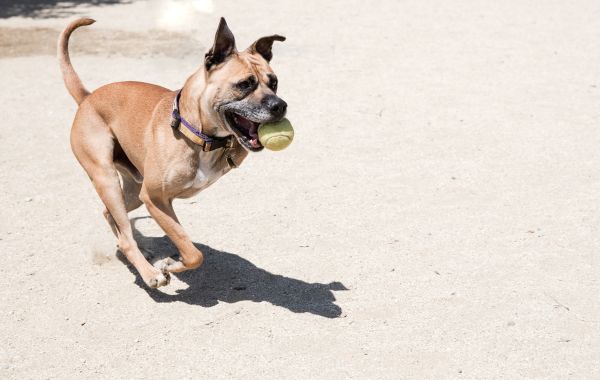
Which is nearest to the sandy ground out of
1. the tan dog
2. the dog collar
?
the tan dog

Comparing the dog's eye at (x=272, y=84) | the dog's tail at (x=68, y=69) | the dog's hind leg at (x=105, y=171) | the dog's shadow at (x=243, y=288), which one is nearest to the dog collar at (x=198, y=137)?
the dog's eye at (x=272, y=84)

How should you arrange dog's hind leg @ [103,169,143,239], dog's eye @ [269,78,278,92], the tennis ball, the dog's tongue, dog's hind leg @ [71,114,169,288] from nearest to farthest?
the tennis ball, the dog's tongue, dog's eye @ [269,78,278,92], dog's hind leg @ [71,114,169,288], dog's hind leg @ [103,169,143,239]

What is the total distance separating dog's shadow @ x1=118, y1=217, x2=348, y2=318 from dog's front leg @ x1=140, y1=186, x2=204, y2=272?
32 cm

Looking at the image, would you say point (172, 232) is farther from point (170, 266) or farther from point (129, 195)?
point (129, 195)

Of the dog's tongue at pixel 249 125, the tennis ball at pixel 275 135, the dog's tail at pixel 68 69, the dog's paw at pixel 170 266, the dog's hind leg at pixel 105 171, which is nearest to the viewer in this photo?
the tennis ball at pixel 275 135

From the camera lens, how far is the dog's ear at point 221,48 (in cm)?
448

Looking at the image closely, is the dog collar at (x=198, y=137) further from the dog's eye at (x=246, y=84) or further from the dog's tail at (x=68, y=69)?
the dog's tail at (x=68, y=69)

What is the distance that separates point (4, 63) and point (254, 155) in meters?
5.30

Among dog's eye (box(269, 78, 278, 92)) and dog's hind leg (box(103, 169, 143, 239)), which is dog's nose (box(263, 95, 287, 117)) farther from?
dog's hind leg (box(103, 169, 143, 239))

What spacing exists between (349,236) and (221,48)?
2092mm

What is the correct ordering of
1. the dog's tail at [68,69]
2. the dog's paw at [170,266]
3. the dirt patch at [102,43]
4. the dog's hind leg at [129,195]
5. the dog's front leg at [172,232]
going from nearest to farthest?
1. the dog's front leg at [172,232]
2. the dog's paw at [170,266]
3. the dog's tail at [68,69]
4. the dog's hind leg at [129,195]
5. the dirt patch at [102,43]

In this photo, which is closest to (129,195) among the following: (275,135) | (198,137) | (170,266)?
(170,266)

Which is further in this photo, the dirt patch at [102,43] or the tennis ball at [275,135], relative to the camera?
the dirt patch at [102,43]

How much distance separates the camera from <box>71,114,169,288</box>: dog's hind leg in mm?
5168
